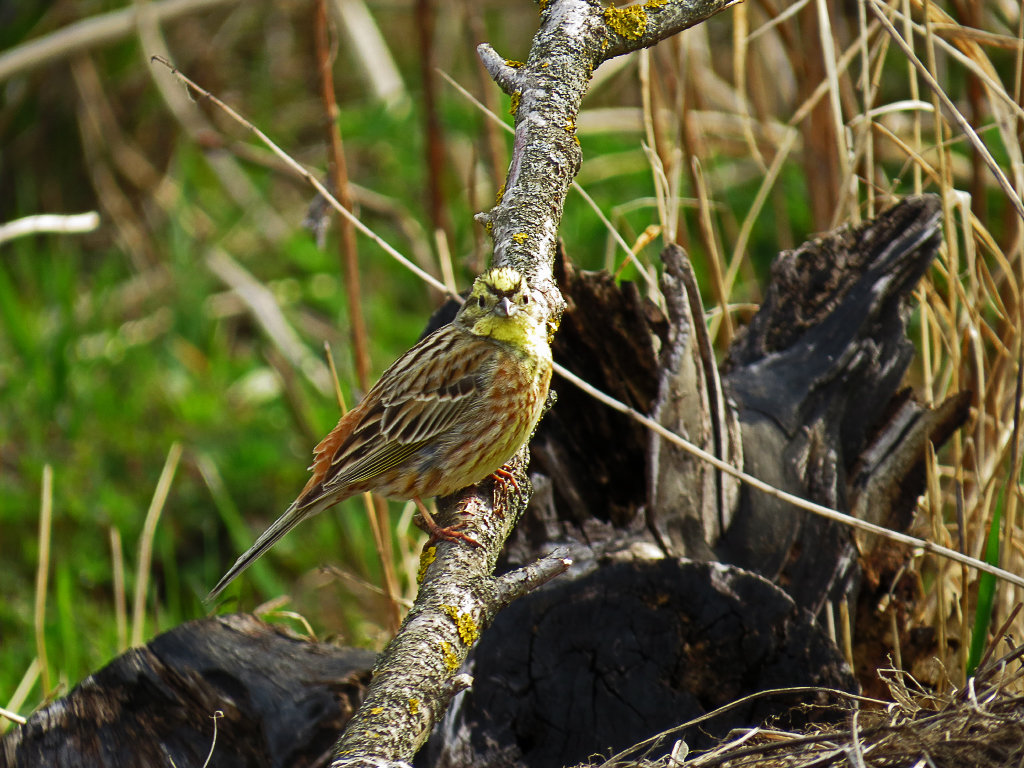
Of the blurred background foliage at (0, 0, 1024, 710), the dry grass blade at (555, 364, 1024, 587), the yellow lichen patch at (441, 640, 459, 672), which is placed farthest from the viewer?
the blurred background foliage at (0, 0, 1024, 710)

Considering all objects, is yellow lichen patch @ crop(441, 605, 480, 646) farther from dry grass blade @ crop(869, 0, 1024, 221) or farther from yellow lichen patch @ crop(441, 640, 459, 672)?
dry grass blade @ crop(869, 0, 1024, 221)

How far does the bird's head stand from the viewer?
299cm

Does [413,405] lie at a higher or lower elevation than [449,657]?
higher

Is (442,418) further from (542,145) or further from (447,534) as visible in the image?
(542,145)

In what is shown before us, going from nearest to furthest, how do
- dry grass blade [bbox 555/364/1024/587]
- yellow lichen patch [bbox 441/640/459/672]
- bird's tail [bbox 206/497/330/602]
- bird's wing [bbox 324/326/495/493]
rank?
1. yellow lichen patch [bbox 441/640/459/672]
2. dry grass blade [bbox 555/364/1024/587]
3. bird's tail [bbox 206/497/330/602]
4. bird's wing [bbox 324/326/495/493]

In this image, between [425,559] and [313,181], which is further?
[313,181]

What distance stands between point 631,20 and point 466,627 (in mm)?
1738

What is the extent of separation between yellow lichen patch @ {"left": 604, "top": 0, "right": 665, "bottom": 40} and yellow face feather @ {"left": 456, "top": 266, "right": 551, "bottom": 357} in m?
0.73

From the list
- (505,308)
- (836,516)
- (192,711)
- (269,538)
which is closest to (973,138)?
(836,516)

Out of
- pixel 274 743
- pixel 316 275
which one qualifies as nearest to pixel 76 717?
pixel 274 743

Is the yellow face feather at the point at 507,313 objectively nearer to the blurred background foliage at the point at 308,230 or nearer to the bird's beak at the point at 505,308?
the bird's beak at the point at 505,308

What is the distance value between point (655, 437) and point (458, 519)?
0.64 metres

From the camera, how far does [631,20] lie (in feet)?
9.98

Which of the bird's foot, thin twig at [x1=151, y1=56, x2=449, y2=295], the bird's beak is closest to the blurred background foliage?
the bird's beak
